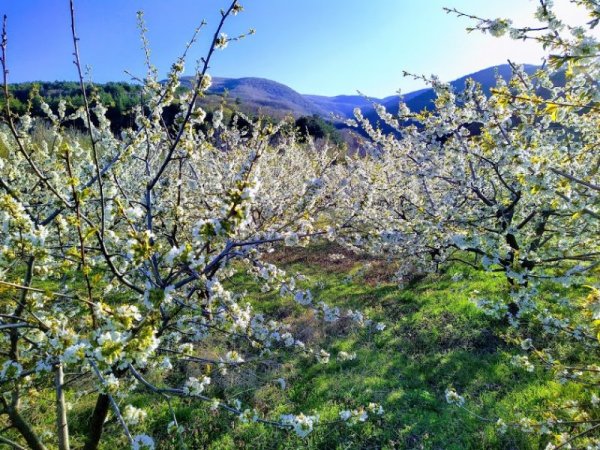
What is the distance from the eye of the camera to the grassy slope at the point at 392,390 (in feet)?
17.1

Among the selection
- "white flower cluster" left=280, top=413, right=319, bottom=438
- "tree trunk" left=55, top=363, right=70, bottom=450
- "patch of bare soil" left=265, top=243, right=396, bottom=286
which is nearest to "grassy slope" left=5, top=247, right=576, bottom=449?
"tree trunk" left=55, top=363, right=70, bottom=450

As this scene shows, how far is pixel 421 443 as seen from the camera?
16.6ft

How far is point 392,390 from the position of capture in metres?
6.15

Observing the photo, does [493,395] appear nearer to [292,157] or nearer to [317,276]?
[317,276]

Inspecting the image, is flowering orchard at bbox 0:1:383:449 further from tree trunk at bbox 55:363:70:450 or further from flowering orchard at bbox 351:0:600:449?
flowering orchard at bbox 351:0:600:449

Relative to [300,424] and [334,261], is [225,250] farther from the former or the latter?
[334,261]

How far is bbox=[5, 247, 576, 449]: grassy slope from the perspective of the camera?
520 centimetres

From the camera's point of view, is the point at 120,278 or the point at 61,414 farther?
the point at 61,414

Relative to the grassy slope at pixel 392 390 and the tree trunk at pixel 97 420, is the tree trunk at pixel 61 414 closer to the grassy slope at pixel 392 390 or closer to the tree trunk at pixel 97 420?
the tree trunk at pixel 97 420

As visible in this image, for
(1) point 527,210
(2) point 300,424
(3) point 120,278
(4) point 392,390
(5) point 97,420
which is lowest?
(4) point 392,390

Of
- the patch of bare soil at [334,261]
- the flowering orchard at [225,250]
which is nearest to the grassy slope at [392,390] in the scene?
the flowering orchard at [225,250]

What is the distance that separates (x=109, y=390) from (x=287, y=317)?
6504 mm

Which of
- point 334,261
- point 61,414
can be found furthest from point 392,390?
point 334,261

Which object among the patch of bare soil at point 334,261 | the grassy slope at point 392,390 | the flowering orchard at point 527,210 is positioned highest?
the flowering orchard at point 527,210
